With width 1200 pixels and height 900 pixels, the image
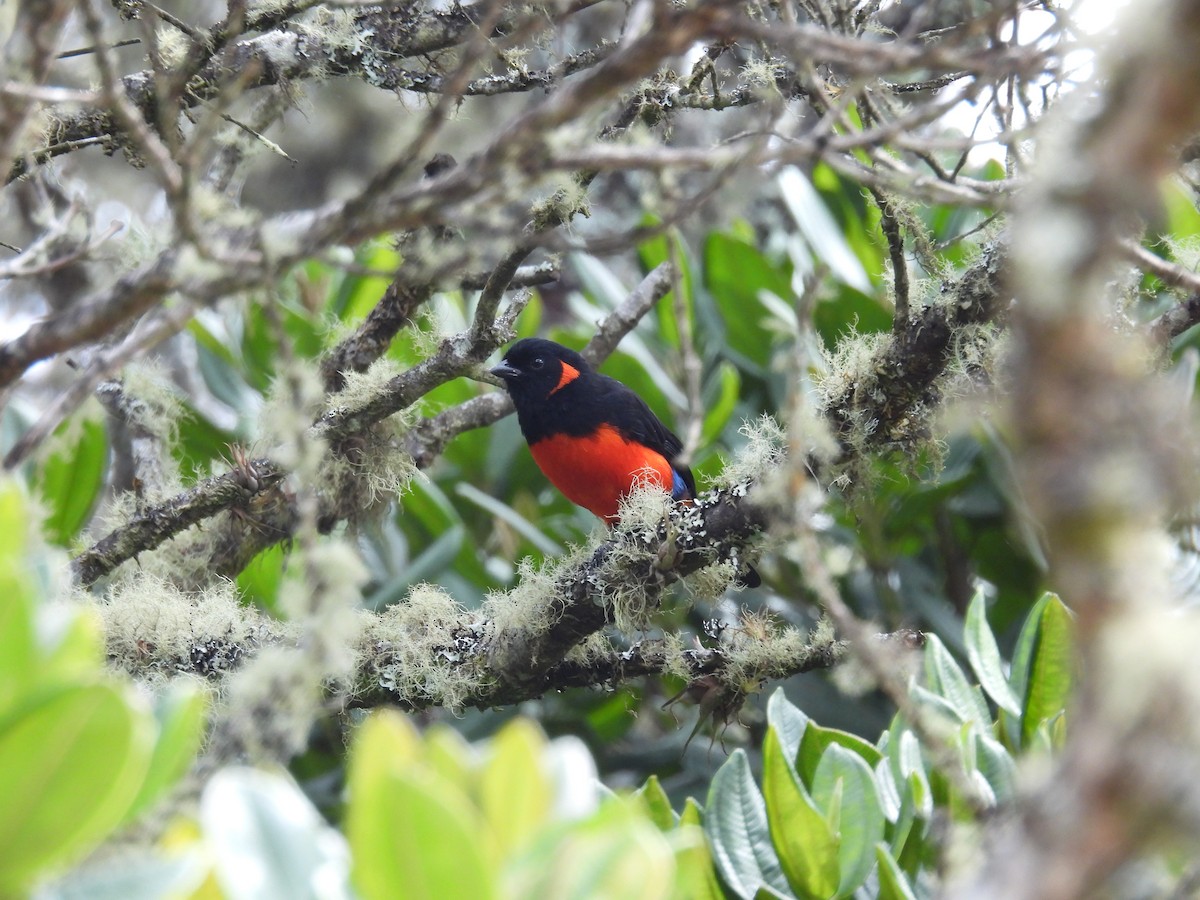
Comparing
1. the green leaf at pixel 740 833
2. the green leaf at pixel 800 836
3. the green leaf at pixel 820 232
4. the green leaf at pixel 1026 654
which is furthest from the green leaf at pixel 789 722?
the green leaf at pixel 820 232

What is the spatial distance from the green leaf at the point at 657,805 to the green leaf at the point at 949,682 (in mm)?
685

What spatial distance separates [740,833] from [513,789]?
114 cm

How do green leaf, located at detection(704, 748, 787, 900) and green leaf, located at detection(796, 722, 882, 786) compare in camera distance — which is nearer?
green leaf, located at detection(704, 748, 787, 900)

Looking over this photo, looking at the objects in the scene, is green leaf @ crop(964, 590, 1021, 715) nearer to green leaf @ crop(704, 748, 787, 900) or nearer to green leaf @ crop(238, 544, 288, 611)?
green leaf @ crop(704, 748, 787, 900)

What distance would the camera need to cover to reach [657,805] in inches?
83.0

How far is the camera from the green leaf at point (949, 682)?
7.92 ft

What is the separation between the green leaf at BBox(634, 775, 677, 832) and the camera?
2035 millimetres

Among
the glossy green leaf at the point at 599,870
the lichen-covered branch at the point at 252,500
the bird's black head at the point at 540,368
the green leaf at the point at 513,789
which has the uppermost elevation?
the bird's black head at the point at 540,368

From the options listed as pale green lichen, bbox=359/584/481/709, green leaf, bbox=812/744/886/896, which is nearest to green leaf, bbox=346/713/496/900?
green leaf, bbox=812/744/886/896

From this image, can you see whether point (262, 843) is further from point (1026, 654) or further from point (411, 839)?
point (1026, 654)

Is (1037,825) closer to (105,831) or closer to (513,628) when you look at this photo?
(105,831)

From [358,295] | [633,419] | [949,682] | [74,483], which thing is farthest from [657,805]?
[358,295]

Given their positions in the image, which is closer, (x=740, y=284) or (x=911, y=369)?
(x=911, y=369)

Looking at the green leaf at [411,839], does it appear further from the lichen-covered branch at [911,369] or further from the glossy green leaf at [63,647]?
the lichen-covered branch at [911,369]
